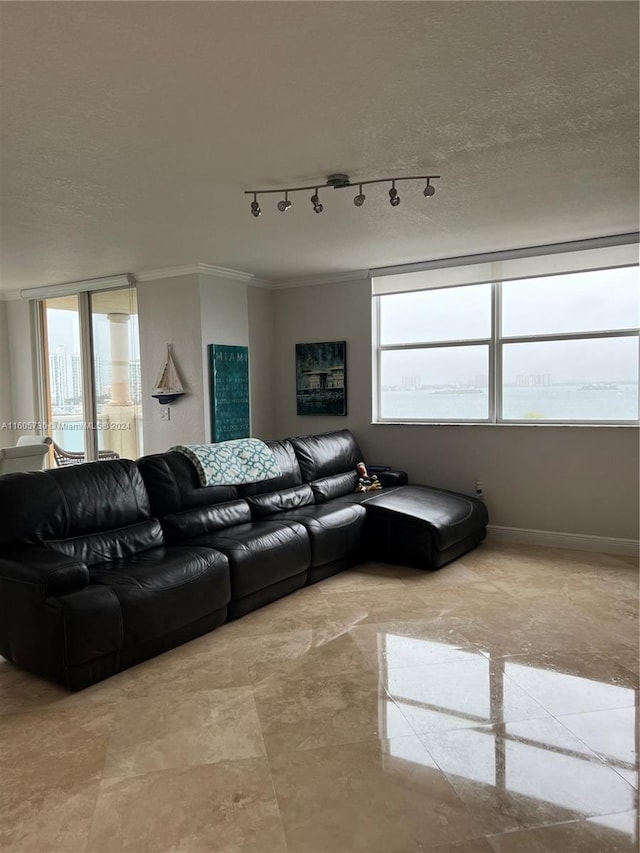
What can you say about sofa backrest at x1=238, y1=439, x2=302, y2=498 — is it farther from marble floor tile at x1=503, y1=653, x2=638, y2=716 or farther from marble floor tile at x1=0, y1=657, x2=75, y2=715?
marble floor tile at x1=503, y1=653, x2=638, y2=716

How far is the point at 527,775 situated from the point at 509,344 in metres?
3.65

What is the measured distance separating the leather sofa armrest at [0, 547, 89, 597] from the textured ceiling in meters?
1.89

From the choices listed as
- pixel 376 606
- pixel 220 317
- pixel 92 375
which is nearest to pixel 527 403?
pixel 376 606

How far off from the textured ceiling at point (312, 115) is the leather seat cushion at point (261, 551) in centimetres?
202

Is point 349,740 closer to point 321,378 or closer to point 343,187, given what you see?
point 343,187

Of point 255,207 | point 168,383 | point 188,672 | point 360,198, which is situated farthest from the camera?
point 168,383

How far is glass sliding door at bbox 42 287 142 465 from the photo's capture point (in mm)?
5969

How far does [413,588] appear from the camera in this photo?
12.9ft

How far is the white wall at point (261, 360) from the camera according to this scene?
5.99m

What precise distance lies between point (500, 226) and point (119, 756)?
386 centimetres

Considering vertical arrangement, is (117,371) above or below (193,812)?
above

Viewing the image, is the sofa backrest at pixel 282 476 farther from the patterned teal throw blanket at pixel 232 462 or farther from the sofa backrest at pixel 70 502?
the sofa backrest at pixel 70 502

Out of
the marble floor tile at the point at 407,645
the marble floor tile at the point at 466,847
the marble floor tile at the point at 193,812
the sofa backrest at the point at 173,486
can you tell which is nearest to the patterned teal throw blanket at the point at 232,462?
the sofa backrest at the point at 173,486

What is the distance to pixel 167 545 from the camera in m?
3.59
